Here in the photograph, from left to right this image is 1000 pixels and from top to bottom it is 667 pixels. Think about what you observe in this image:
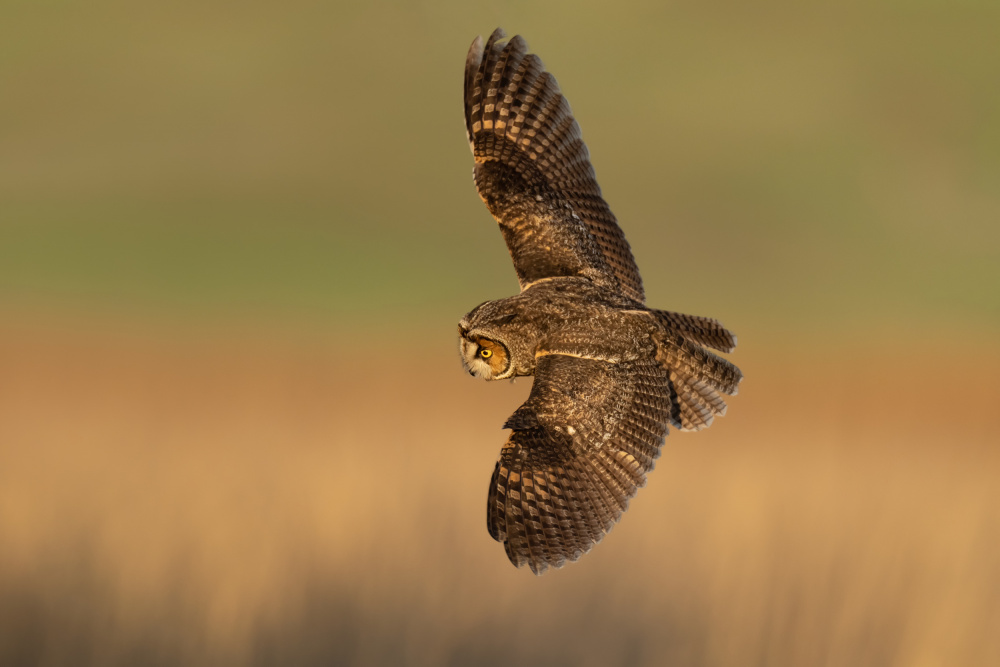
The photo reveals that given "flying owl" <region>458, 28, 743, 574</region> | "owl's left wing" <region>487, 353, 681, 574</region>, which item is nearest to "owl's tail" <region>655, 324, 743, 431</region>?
"flying owl" <region>458, 28, 743, 574</region>

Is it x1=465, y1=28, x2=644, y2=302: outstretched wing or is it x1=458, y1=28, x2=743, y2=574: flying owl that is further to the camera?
x1=465, y1=28, x2=644, y2=302: outstretched wing

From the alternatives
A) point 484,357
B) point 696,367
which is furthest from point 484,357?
point 696,367

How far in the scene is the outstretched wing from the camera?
661 cm

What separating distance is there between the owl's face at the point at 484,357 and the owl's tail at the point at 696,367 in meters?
1.00

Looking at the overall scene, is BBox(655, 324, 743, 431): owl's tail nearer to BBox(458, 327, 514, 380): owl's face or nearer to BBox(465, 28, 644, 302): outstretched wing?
BBox(465, 28, 644, 302): outstretched wing

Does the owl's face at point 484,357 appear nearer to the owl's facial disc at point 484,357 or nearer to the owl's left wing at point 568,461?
the owl's facial disc at point 484,357

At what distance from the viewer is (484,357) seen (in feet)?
19.3

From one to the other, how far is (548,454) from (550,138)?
8.18 ft

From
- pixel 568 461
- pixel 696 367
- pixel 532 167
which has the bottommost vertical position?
pixel 568 461

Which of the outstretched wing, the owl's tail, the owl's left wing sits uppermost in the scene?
the outstretched wing

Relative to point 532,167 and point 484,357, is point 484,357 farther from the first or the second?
point 532,167

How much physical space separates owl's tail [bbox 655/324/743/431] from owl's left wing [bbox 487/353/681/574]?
52cm

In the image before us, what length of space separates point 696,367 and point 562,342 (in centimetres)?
99

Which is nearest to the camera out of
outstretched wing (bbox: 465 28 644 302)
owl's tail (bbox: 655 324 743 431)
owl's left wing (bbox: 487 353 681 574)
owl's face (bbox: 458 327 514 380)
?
owl's left wing (bbox: 487 353 681 574)
